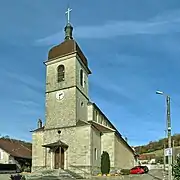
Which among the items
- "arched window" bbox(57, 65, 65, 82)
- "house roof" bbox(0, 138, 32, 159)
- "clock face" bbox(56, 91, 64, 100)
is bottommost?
"house roof" bbox(0, 138, 32, 159)

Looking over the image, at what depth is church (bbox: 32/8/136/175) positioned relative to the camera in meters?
36.7

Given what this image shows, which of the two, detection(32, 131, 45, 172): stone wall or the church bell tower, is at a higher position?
the church bell tower

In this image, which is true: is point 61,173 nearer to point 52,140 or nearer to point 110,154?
point 52,140

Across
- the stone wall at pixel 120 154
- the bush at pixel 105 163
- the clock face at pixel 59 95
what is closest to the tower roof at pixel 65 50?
the clock face at pixel 59 95

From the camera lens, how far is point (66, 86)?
40031 mm

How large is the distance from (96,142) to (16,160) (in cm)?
1762

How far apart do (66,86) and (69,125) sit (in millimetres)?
5252

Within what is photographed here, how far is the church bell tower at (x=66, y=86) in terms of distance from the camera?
1537 inches

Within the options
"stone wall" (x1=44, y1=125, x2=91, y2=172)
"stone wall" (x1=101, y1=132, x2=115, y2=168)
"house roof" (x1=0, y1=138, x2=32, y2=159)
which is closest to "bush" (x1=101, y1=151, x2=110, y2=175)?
"stone wall" (x1=101, y1=132, x2=115, y2=168)

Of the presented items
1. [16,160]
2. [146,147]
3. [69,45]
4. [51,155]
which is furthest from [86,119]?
[146,147]

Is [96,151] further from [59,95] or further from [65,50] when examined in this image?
[65,50]

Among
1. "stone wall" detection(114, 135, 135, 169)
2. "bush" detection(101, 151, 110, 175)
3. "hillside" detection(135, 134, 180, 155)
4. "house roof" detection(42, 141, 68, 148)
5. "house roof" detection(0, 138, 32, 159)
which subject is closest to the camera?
"house roof" detection(42, 141, 68, 148)

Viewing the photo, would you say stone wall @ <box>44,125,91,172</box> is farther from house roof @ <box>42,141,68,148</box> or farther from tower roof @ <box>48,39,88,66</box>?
tower roof @ <box>48,39,88,66</box>

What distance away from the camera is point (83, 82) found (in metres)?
42.4
